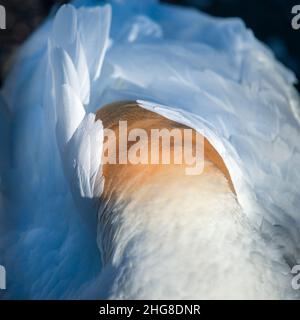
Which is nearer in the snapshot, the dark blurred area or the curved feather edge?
the curved feather edge

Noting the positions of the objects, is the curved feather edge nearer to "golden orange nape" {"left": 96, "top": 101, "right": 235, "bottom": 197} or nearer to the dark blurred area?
"golden orange nape" {"left": 96, "top": 101, "right": 235, "bottom": 197}

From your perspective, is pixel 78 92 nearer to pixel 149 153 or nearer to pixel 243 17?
pixel 149 153

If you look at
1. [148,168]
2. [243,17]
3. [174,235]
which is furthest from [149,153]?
[243,17]

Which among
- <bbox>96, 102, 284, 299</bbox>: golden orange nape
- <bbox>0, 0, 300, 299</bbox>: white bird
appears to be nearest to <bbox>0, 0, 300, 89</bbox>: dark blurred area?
<bbox>0, 0, 300, 299</bbox>: white bird

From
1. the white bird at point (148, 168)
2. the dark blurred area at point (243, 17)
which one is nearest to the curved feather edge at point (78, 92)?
the white bird at point (148, 168)

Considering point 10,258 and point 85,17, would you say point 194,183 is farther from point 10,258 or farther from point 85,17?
point 85,17
